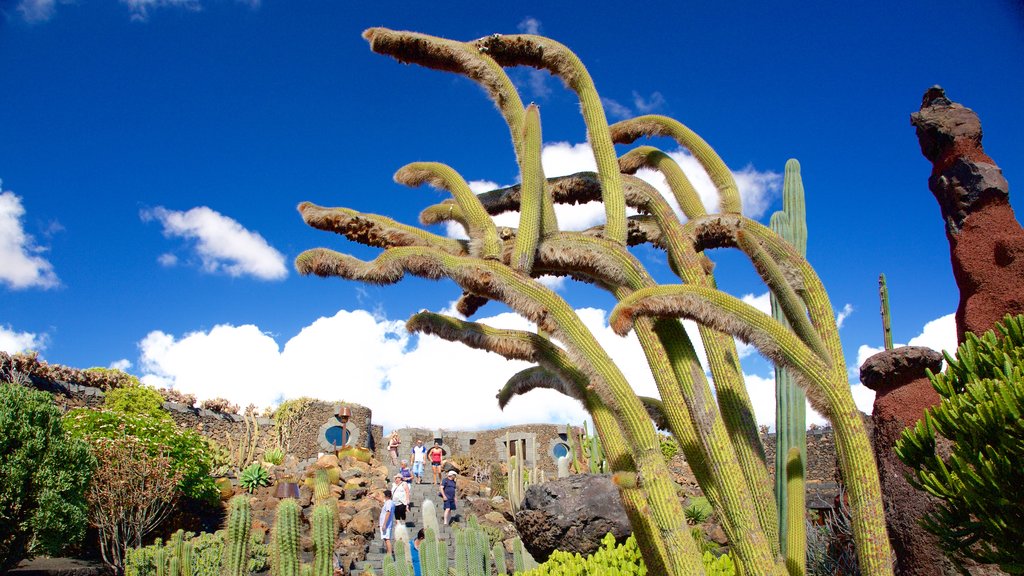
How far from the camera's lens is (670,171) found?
468 centimetres

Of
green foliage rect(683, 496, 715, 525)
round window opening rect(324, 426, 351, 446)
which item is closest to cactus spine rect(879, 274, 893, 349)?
green foliage rect(683, 496, 715, 525)

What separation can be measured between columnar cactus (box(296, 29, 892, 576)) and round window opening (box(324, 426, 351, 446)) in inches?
749

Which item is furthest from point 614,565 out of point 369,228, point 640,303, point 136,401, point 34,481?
point 136,401

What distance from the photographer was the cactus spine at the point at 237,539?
16.4 feet

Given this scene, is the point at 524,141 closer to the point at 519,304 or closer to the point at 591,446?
the point at 519,304

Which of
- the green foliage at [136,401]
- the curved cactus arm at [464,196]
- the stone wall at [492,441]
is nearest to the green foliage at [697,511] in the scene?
the curved cactus arm at [464,196]

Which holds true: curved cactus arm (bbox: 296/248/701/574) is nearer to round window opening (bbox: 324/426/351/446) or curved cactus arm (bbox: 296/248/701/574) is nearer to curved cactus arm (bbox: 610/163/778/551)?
curved cactus arm (bbox: 610/163/778/551)

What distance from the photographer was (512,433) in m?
22.6

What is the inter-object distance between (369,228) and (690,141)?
229 centimetres

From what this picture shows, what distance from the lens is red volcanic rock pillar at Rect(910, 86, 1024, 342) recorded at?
4832 millimetres

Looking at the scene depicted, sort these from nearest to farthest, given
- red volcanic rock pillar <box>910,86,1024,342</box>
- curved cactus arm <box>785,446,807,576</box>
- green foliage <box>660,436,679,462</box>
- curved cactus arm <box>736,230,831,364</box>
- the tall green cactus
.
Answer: curved cactus arm <box>736,230,831,364</box> < curved cactus arm <box>785,446,807,576</box> < red volcanic rock pillar <box>910,86,1024,342</box> < the tall green cactus < green foliage <box>660,436,679,462</box>

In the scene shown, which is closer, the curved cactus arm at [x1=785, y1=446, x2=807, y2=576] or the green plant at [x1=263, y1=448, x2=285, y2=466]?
the curved cactus arm at [x1=785, y1=446, x2=807, y2=576]

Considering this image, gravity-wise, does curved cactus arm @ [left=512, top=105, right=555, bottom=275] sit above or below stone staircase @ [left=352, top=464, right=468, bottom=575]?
above

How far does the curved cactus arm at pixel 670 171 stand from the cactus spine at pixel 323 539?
318 cm
